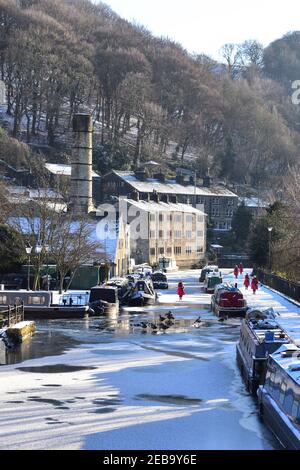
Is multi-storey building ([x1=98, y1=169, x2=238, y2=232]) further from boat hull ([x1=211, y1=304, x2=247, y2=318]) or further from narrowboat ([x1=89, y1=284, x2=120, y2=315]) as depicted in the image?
boat hull ([x1=211, y1=304, x2=247, y2=318])

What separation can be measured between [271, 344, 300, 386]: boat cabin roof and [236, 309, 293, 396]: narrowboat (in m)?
0.94

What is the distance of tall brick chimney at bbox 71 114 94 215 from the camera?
72062mm

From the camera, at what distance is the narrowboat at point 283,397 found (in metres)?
14.3

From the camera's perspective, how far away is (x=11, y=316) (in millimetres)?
34062

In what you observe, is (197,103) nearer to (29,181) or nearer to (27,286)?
(29,181)

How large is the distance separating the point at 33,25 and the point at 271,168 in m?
47.6

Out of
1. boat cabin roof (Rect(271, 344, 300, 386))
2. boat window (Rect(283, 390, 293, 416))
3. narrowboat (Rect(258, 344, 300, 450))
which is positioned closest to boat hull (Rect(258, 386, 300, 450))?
narrowboat (Rect(258, 344, 300, 450))

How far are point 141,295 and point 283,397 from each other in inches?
1342

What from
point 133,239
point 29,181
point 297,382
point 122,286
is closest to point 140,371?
point 297,382

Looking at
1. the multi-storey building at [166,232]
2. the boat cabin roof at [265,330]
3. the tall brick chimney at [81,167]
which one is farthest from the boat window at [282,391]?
the multi-storey building at [166,232]

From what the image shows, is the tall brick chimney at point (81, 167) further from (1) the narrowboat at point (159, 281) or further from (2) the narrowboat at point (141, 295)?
(2) the narrowboat at point (141, 295)

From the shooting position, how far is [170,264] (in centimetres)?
9475

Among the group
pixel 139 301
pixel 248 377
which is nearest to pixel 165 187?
pixel 139 301

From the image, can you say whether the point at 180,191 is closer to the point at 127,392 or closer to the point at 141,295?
the point at 141,295
